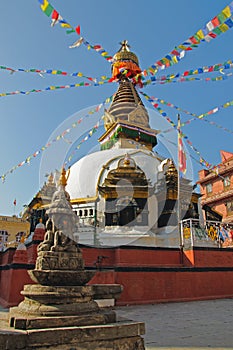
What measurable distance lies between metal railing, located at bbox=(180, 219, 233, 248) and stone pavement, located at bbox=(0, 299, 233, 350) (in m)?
2.21

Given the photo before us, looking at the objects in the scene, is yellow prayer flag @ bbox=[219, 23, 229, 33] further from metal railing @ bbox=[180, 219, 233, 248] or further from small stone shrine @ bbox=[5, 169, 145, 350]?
small stone shrine @ bbox=[5, 169, 145, 350]

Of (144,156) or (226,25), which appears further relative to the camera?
(144,156)

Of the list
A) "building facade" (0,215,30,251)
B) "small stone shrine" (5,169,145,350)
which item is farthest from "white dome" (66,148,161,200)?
"building facade" (0,215,30,251)

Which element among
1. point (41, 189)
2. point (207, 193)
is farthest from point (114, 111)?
point (207, 193)

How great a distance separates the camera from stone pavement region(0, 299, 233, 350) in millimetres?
4008

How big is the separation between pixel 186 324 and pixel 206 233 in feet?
18.8

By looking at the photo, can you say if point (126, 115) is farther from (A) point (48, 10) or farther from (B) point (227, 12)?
(B) point (227, 12)

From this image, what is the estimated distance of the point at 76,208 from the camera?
1510 cm

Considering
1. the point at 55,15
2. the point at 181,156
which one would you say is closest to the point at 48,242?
the point at 55,15

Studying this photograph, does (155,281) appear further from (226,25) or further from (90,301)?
(226,25)

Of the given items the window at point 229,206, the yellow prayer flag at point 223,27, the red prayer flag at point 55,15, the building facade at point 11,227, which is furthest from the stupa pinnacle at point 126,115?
the building facade at point 11,227

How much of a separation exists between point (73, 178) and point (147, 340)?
13.5m

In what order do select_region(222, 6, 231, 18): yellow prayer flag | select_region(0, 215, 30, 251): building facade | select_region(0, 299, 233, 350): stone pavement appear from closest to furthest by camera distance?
1. select_region(0, 299, 233, 350): stone pavement
2. select_region(222, 6, 231, 18): yellow prayer flag
3. select_region(0, 215, 30, 251): building facade

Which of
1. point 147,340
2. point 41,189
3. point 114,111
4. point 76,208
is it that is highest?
point 114,111
